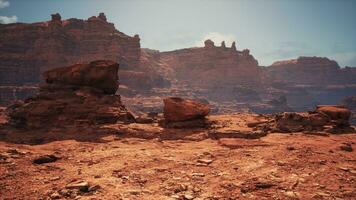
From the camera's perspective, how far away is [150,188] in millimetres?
8484

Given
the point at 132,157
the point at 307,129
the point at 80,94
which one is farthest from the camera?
the point at 80,94

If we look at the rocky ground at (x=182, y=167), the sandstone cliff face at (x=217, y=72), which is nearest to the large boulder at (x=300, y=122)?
the rocky ground at (x=182, y=167)

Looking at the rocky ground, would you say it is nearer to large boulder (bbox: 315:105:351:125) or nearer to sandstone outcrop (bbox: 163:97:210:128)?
large boulder (bbox: 315:105:351:125)

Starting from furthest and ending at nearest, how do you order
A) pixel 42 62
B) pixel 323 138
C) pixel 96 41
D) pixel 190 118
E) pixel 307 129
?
pixel 96 41 → pixel 42 62 → pixel 190 118 → pixel 307 129 → pixel 323 138

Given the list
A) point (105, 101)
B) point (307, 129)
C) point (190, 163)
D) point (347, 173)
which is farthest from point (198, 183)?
point (105, 101)

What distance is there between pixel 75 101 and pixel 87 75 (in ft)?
7.56

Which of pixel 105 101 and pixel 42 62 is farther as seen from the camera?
pixel 42 62

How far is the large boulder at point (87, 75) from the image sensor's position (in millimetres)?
20719

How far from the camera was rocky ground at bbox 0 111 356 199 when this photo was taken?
8.15 meters

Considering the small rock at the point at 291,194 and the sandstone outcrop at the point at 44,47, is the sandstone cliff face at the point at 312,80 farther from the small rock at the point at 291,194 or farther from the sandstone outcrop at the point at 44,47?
the small rock at the point at 291,194

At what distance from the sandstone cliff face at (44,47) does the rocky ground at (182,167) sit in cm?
6871

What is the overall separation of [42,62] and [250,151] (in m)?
78.2

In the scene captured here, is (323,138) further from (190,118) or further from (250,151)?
(190,118)

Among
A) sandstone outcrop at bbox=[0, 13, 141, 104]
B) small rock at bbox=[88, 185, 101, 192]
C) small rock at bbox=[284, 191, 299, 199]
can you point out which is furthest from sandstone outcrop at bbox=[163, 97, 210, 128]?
sandstone outcrop at bbox=[0, 13, 141, 104]
